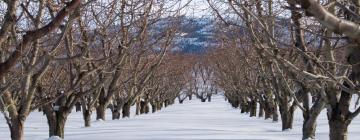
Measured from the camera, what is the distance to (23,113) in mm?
8055

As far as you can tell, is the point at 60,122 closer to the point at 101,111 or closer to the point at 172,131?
the point at 172,131

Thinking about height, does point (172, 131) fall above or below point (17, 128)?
below

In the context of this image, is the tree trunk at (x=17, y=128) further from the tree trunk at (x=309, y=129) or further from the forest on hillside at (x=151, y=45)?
the tree trunk at (x=309, y=129)

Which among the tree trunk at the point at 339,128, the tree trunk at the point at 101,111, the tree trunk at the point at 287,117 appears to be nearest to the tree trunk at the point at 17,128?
the tree trunk at the point at 339,128

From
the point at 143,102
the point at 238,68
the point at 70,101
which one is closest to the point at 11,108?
the point at 70,101

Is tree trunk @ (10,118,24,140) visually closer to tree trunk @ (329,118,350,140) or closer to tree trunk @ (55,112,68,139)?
tree trunk @ (55,112,68,139)

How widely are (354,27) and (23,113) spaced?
6.37 m

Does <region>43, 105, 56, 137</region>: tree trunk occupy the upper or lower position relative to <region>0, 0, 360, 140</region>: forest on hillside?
lower

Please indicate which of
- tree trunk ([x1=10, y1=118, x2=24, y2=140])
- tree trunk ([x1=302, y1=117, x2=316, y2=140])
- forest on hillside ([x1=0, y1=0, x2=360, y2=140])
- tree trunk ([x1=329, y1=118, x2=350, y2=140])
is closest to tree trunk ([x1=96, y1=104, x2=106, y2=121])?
forest on hillside ([x1=0, y1=0, x2=360, y2=140])

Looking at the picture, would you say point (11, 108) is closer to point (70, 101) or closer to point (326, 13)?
point (70, 101)

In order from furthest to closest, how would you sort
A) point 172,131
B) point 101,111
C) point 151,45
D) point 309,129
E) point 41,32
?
point 101,111
point 172,131
point 151,45
point 309,129
point 41,32

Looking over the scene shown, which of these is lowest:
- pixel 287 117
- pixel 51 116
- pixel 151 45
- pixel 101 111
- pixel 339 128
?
pixel 101 111

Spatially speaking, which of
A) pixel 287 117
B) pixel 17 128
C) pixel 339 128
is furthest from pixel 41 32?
pixel 287 117

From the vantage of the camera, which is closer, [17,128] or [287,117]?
[17,128]
